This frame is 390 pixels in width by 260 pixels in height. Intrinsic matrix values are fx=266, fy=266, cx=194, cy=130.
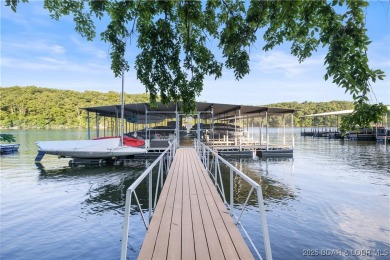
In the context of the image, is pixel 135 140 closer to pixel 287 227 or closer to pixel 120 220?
pixel 120 220

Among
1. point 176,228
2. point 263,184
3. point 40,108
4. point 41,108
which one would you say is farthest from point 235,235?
point 40,108

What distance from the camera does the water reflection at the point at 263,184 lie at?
11.9m

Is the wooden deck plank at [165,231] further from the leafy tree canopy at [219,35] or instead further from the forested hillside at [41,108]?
the forested hillside at [41,108]

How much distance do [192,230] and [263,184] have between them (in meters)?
11.4

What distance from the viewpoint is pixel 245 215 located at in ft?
31.8

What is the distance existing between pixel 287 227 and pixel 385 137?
4558cm

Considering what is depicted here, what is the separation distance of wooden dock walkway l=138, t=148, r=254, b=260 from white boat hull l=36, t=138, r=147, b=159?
Result: 15939 millimetres

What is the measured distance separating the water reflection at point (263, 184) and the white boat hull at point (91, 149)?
27.7 feet

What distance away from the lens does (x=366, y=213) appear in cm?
1008

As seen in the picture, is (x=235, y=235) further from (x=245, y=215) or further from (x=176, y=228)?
(x=245, y=215)

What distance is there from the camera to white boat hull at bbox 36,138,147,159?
72.3ft

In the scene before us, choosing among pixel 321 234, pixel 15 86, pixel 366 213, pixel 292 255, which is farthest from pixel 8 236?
pixel 15 86

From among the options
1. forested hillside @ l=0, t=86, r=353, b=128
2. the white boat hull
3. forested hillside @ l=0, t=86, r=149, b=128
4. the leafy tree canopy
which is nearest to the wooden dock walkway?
the leafy tree canopy

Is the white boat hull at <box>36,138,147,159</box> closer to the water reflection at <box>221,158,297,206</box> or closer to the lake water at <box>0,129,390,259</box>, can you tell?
the lake water at <box>0,129,390,259</box>
